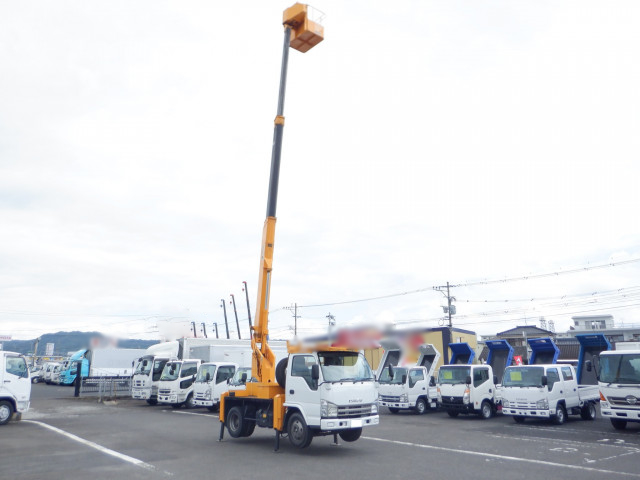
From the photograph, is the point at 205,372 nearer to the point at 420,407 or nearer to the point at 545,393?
the point at 420,407

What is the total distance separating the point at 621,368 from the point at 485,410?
20.1 feet

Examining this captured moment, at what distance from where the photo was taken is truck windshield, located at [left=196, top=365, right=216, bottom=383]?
20.6 m

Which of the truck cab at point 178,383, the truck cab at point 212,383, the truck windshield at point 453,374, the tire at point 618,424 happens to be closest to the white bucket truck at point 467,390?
the truck windshield at point 453,374

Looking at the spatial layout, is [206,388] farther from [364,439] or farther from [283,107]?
[283,107]

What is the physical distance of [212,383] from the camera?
803 inches

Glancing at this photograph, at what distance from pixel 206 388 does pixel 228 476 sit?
1244 cm

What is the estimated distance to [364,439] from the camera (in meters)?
13.1

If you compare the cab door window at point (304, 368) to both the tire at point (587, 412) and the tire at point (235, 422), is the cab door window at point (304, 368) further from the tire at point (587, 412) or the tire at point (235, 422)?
the tire at point (587, 412)

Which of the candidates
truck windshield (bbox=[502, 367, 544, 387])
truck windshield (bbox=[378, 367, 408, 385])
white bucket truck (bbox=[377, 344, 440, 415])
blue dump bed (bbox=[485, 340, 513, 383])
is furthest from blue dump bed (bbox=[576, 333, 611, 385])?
truck windshield (bbox=[378, 367, 408, 385])

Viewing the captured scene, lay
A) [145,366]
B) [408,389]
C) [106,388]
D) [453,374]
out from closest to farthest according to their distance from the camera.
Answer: [453,374] → [408,389] → [145,366] → [106,388]

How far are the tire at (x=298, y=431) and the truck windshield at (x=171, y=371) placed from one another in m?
12.8

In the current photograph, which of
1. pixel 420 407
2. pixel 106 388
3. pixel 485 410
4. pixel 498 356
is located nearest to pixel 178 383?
pixel 420 407

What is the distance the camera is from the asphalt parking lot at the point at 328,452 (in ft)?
29.5

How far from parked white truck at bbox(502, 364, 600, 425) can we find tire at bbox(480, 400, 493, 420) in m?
1.50
